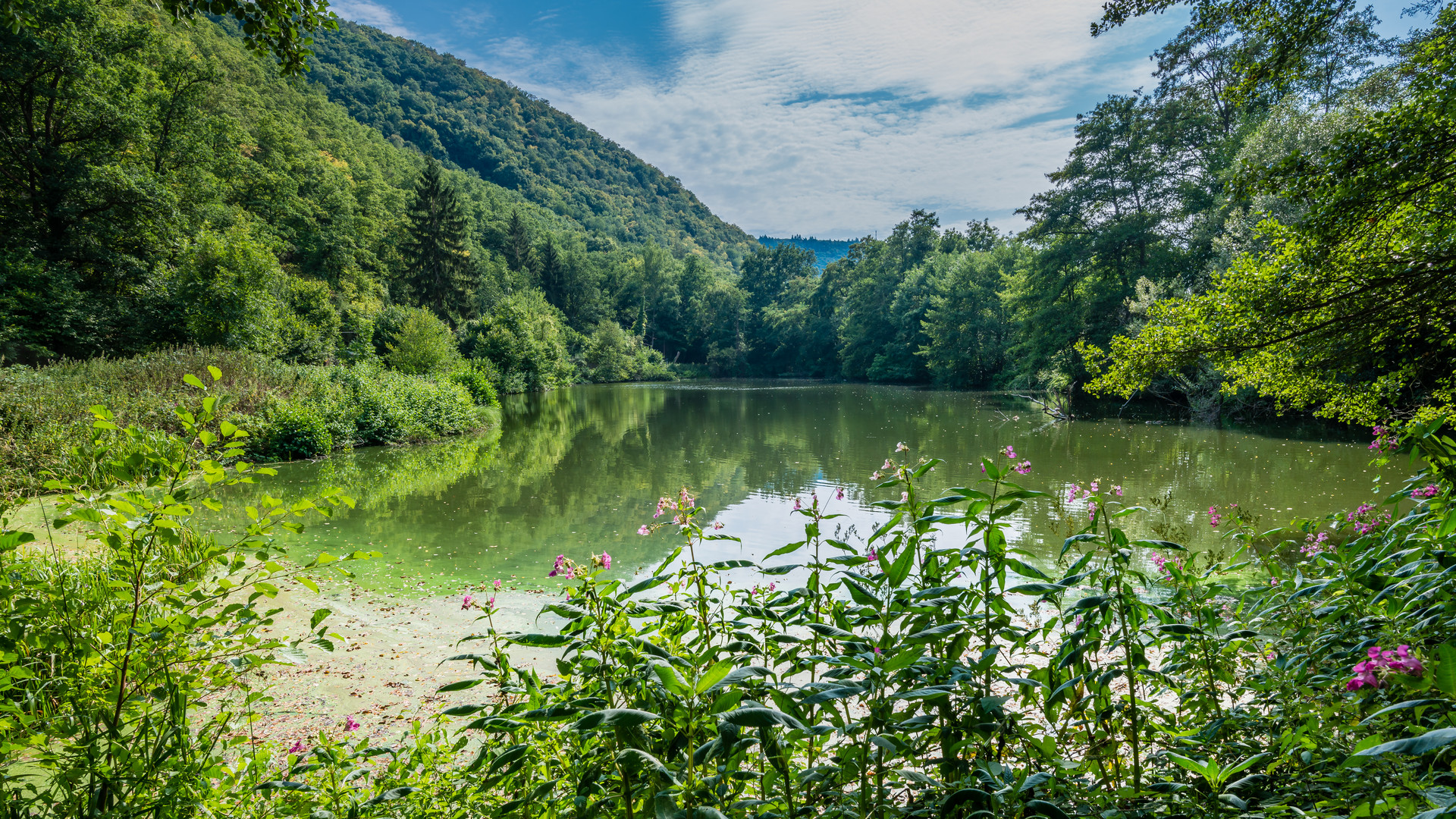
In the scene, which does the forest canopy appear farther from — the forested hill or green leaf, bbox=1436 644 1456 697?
the forested hill

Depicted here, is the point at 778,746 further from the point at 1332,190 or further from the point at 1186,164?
the point at 1186,164

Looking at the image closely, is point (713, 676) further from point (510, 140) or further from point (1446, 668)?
point (510, 140)

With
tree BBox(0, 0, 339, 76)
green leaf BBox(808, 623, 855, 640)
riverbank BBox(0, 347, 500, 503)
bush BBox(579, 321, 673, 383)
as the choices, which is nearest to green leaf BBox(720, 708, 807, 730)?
green leaf BBox(808, 623, 855, 640)

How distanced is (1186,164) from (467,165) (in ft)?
360

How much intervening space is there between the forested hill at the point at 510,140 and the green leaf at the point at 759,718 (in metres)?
107

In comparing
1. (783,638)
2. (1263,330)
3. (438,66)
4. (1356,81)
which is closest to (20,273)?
(783,638)

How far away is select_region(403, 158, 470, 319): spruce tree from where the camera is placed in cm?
3931

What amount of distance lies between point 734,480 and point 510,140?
126600 mm

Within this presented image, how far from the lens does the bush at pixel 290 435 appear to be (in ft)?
42.2

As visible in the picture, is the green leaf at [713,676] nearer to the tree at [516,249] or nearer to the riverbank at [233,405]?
the riverbank at [233,405]

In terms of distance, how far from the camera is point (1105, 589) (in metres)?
1.36

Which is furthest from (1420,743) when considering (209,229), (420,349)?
(209,229)

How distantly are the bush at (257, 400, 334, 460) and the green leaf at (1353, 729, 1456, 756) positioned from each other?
51.6 ft

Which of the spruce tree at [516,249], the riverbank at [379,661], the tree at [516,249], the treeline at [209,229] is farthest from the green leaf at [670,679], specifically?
the spruce tree at [516,249]
